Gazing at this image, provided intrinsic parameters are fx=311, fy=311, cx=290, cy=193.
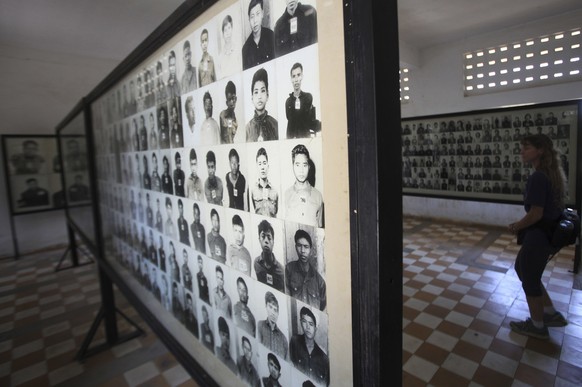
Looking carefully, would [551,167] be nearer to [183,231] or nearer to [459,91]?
[183,231]

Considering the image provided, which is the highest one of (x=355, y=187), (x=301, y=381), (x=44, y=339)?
(x=355, y=187)

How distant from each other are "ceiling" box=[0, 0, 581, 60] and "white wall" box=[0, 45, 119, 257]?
21 centimetres

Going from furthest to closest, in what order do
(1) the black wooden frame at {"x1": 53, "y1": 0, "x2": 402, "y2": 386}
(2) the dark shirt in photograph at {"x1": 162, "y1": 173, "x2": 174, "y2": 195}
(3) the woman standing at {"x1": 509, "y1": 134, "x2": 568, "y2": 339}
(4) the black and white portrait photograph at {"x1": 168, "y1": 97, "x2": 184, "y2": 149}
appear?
(3) the woman standing at {"x1": 509, "y1": 134, "x2": 568, "y2": 339}, (2) the dark shirt in photograph at {"x1": 162, "y1": 173, "x2": 174, "y2": 195}, (4) the black and white portrait photograph at {"x1": 168, "y1": 97, "x2": 184, "y2": 149}, (1) the black wooden frame at {"x1": 53, "y1": 0, "x2": 402, "y2": 386}

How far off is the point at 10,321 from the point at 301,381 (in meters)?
3.63

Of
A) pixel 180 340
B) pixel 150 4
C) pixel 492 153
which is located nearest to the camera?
pixel 180 340

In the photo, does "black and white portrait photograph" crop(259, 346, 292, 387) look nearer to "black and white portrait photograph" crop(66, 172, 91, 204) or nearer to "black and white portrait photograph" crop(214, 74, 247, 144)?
"black and white portrait photograph" crop(214, 74, 247, 144)

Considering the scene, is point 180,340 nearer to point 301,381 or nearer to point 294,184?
point 301,381

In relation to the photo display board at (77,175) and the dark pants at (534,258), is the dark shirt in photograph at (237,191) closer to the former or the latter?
the photo display board at (77,175)

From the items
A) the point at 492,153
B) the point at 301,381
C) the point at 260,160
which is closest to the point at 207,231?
the point at 260,160

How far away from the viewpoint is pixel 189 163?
96 cm

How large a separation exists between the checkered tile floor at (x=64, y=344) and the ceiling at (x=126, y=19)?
10.3 ft

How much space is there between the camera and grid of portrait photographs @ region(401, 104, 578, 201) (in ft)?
10.9

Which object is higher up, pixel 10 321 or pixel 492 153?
pixel 492 153

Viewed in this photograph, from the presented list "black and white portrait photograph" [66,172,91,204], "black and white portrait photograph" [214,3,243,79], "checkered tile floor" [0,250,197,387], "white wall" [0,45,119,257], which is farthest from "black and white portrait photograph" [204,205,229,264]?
"white wall" [0,45,119,257]
